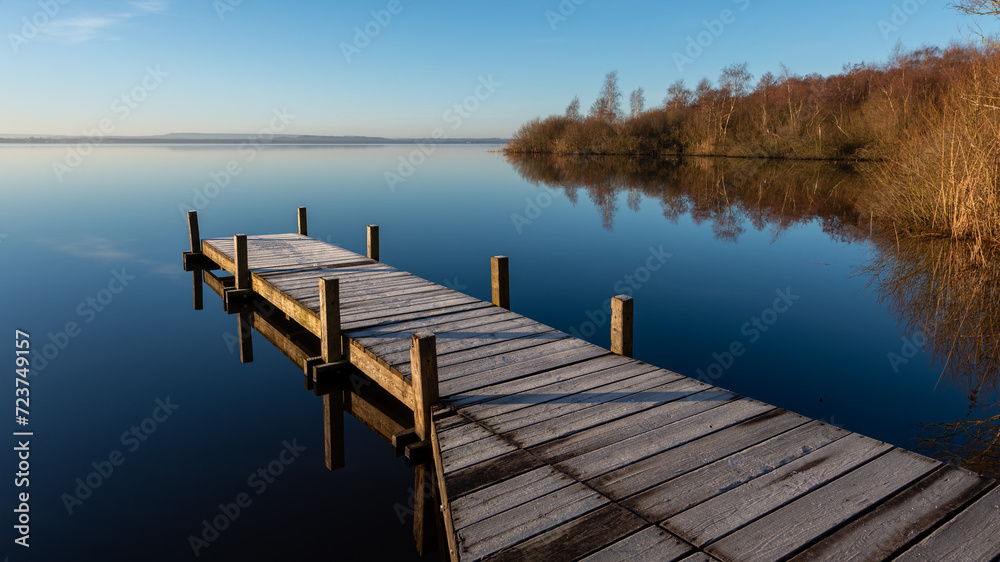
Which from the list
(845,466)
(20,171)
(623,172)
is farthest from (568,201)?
(20,171)

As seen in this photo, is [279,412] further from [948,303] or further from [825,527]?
[948,303]

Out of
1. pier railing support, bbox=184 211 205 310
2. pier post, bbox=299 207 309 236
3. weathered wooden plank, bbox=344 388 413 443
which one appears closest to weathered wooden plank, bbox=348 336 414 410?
weathered wooden plank, bbox=344 388 413 443

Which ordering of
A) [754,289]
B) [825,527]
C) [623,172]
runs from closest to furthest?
[825,527] < [754,289] < [623,172]

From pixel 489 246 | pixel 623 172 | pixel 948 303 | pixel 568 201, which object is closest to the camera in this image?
pixel 948 303

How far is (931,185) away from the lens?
1369cm

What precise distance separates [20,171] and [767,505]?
5895cm

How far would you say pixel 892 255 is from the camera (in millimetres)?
14438

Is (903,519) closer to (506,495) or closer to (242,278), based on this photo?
(506,495)

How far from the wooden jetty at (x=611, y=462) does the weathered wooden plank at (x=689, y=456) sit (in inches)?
0.6

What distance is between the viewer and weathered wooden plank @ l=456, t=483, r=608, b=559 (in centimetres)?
341

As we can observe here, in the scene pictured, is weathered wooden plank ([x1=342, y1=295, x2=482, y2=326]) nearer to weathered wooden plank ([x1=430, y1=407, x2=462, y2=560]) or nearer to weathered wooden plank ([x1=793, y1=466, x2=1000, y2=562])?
weathered wooden plank ([x1=430, y1=407, x2=462, y2=560])

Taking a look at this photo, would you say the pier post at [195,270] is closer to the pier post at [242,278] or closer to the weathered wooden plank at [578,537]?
the pier post at [242,278]

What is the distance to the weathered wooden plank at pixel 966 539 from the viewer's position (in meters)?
3.22

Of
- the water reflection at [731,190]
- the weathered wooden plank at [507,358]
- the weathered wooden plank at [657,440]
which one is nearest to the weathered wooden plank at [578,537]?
the weathered wooden plank at [657,440]
